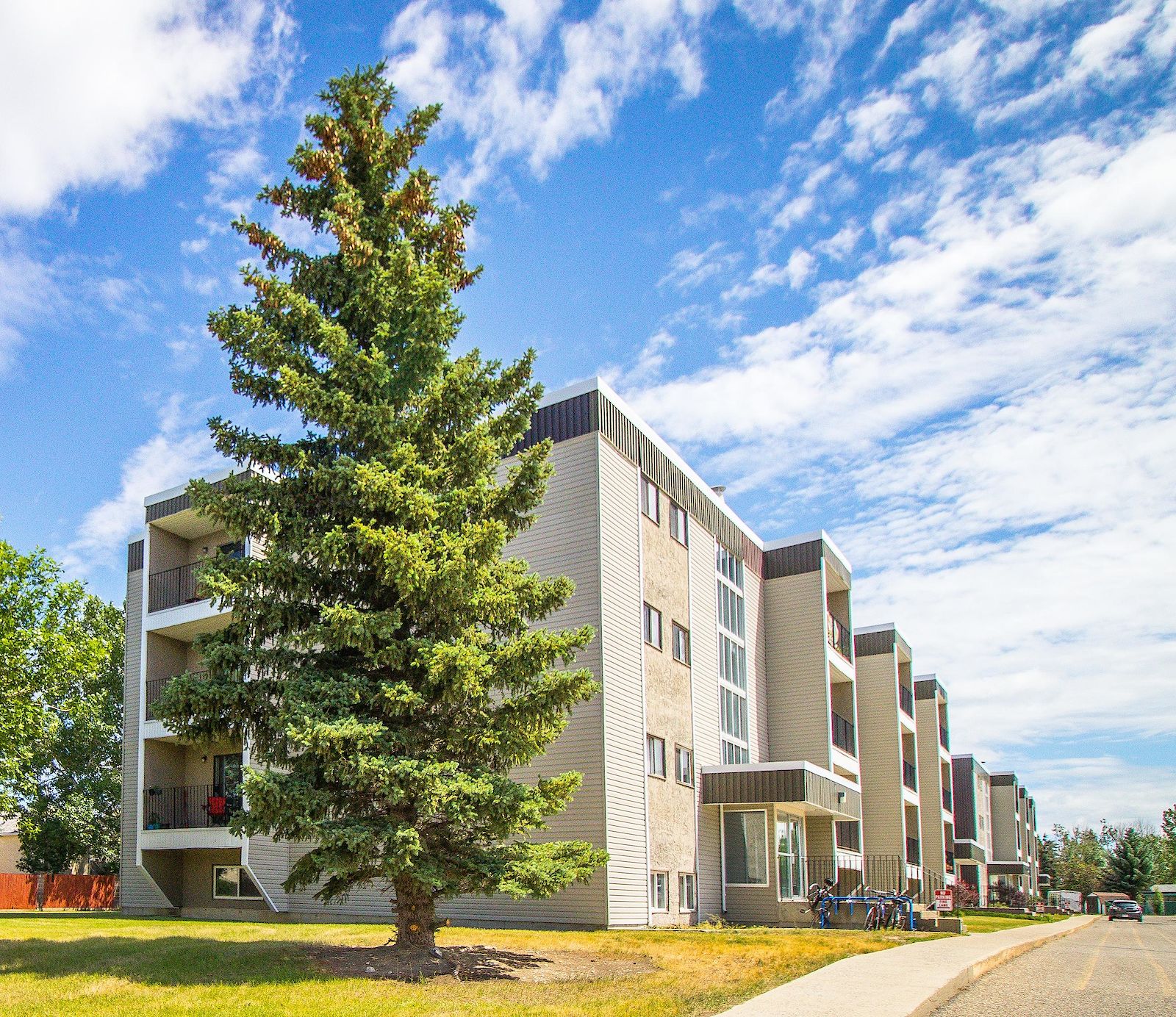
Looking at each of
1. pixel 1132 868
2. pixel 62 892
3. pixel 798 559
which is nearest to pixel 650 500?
pixel 798 559

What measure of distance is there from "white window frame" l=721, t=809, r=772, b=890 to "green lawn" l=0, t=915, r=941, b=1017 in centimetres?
749

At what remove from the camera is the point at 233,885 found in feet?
86.8

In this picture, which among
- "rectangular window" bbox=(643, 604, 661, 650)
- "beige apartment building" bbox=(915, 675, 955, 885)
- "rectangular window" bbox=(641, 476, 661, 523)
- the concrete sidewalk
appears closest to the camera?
the concrete sidewalk

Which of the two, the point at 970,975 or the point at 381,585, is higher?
the point at 381,585

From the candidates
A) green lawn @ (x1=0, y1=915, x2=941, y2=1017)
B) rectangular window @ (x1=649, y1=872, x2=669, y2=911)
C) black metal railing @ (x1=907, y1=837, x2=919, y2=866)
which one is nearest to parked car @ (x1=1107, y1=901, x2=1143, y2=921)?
black metal railing @ (x1=907, y1=837, x2=919, y2=866)

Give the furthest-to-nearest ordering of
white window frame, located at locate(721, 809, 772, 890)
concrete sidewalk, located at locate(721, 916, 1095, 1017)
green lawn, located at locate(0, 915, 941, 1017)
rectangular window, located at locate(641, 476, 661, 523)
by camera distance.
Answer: white window frame, located at locate(721, 809, 772, 890), rectangular window, located at locate(641, 476, 661, 523), green lawn, located at locate(0, 915, 941, 1017), concrete sidewalk, located at locate(721, 916, 1095, 1017)

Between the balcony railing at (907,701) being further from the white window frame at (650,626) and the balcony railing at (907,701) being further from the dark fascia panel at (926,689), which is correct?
the white window frame at (650,626)

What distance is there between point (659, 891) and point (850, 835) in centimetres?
1255

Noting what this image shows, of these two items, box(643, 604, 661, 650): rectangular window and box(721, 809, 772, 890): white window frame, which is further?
box(721, 809, 772, 890): white window frame

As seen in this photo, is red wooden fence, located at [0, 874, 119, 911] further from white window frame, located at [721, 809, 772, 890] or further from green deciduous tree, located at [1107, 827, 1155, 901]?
green deciduous tree, located at [1107, 827, 1155, 901]

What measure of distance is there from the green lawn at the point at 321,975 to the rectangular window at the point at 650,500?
9.59 meters

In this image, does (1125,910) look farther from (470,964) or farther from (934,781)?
(470,964)

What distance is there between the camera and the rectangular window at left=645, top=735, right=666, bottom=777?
23.2m

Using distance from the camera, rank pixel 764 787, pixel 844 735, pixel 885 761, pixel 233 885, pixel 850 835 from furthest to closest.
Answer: pixel 885 761 < pixel 844 735 < pixel 850 835 < pixel 233 885 < pixel 764 787
